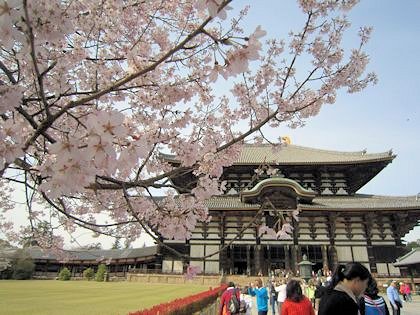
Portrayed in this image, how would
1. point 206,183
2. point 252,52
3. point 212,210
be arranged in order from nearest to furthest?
point 252,52 < point 206,183 < point 212,210

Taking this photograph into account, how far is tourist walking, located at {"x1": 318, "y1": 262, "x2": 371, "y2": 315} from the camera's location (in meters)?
2.89

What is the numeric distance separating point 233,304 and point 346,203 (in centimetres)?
1792

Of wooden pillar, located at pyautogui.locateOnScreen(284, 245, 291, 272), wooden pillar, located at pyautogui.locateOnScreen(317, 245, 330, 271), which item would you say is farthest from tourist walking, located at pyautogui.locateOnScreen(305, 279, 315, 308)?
wooden pillar, located at pyautogui.locateOnScreen(317, 245, 330, 271)

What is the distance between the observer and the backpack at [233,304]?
6820mm

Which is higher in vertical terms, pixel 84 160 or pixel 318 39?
pixel 318 39

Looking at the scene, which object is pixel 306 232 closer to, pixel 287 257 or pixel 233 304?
pixel 287 257

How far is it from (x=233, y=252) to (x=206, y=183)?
19.9m

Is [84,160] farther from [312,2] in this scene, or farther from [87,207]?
[87,207]

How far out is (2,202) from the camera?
816 centimetres

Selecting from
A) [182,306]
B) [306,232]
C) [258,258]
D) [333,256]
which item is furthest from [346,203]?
[182,306]

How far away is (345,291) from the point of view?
302cm

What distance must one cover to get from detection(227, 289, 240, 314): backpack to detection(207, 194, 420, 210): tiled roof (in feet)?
47.2

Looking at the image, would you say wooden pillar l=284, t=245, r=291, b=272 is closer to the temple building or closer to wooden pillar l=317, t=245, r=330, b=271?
the temple building

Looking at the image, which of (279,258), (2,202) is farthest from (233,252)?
(2,202)
